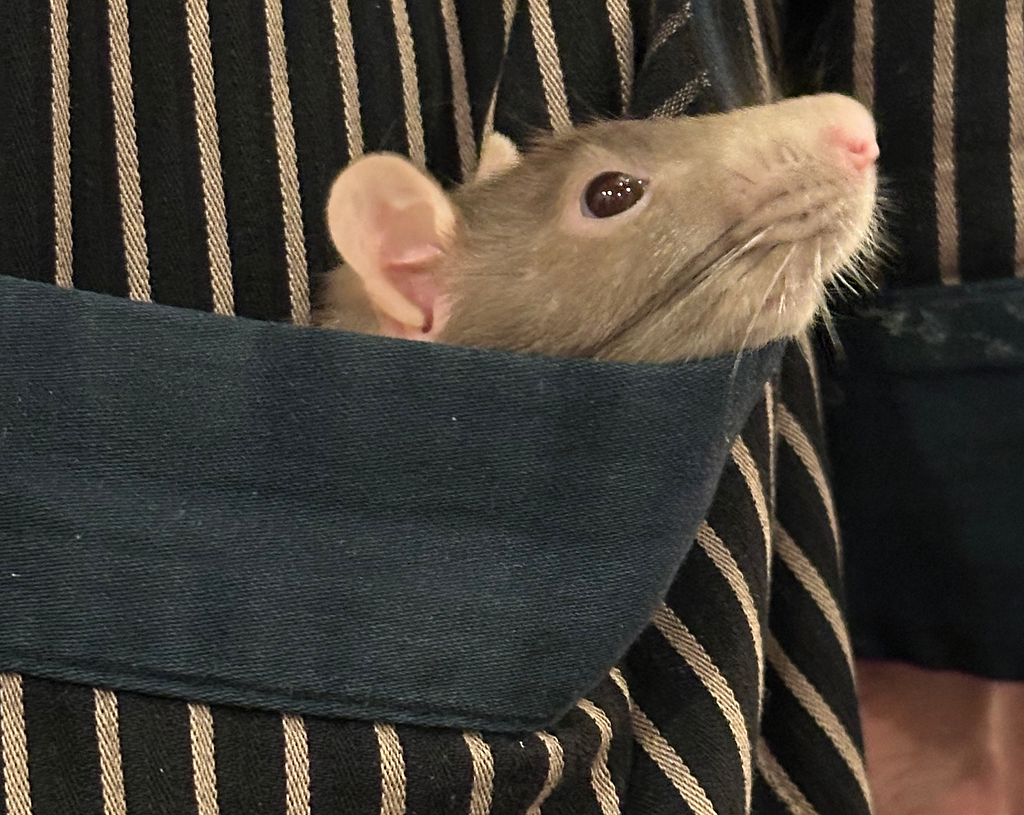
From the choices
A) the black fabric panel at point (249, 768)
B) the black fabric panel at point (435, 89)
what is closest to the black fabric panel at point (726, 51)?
the black fabric panel at point (435, 89)

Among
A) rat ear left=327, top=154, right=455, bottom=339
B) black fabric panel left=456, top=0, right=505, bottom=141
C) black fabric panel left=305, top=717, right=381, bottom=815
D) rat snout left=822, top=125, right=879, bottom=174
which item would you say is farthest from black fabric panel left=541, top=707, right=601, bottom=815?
black fabric panel left=456, top=0, right=505, bottom=141

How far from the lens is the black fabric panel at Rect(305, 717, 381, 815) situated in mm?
652

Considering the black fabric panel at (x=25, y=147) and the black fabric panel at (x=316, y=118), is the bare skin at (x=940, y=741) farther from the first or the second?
the black fabric panel at (x=25, y=147)

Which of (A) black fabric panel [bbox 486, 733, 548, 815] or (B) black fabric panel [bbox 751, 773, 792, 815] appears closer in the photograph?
(A) black fabric panel [bbox 486, 733, 548, 815]

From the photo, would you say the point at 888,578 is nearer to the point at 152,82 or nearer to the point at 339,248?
the point at 339,248

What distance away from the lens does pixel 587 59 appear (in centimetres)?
98

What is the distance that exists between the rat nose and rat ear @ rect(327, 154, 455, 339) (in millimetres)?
359

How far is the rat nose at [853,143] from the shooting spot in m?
0.81

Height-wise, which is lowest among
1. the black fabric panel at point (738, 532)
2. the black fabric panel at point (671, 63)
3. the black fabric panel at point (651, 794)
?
the black fabric panel at point (651, 794)

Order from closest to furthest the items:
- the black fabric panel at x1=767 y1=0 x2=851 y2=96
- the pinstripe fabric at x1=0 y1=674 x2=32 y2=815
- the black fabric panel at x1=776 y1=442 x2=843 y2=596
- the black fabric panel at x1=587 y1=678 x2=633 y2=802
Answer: the pinstripe fabric at x1=0 y1=674 x2=32 y2=815 < the black fabric panel at x1=587 y1=678 x2=633 y2=802 < the black fabric panel at x1=776 y1=442 x2=843 y2=596 < the black fabric panel at x1=767 y1=0 x2=851 y2=96

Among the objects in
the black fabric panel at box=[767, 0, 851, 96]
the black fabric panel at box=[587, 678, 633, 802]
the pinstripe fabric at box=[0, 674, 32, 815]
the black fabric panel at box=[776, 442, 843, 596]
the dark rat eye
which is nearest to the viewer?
the pinstripe fabric at box=[0, 674, 32, 815]

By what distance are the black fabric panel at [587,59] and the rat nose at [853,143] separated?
0.26m

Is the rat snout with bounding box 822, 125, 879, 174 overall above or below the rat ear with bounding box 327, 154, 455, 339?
above

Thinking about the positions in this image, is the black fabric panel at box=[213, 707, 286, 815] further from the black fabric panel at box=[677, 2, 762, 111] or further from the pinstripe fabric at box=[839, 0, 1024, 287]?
the pinstripe fabric at box=[839, 0, 1024, 287]
